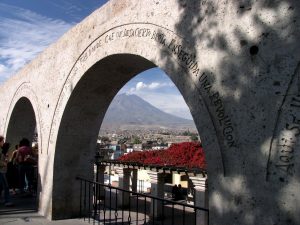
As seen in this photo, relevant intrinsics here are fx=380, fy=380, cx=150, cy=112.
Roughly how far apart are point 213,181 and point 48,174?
15.2 ft

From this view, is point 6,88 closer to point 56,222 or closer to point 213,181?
point 56,222

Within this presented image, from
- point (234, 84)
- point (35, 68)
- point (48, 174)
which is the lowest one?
point (48, 174)

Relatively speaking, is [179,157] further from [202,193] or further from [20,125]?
[20,125]

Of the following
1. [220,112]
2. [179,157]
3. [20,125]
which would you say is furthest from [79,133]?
[20,125]

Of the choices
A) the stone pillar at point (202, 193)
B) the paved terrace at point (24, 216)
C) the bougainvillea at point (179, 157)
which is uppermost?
the bougainvillea at point (179, 157)

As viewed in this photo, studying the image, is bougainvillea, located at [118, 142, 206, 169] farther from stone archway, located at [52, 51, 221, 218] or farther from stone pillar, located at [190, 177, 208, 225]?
stone archway, located at [52, 51, 221, 218]

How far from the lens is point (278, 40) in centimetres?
303

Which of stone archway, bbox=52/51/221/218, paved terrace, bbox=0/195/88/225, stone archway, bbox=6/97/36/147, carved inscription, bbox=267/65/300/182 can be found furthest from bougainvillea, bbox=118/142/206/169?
carved inscription, bbox=267/65/300/182

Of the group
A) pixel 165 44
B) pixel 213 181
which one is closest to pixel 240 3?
pixel 165 44

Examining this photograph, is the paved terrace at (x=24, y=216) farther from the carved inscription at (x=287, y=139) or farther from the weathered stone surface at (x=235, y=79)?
the carved inscription at (x=287, y=139)

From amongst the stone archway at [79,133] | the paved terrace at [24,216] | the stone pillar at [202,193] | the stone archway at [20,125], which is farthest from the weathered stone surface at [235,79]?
the stone archway at [20,125]

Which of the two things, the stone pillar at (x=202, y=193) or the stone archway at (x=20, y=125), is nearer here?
the stone pillar at (x=202, y=193)

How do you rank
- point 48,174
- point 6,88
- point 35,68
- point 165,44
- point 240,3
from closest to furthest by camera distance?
point 240,3 → point 165,44 → point 48,174 → point 35,68 → point 6,88

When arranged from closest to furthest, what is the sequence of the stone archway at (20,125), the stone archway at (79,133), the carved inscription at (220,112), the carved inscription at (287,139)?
the carved inscription at (287,139) → the carved inscription at (220,112) → the stone archway at (79,133) → the stone archway at (20,125)
